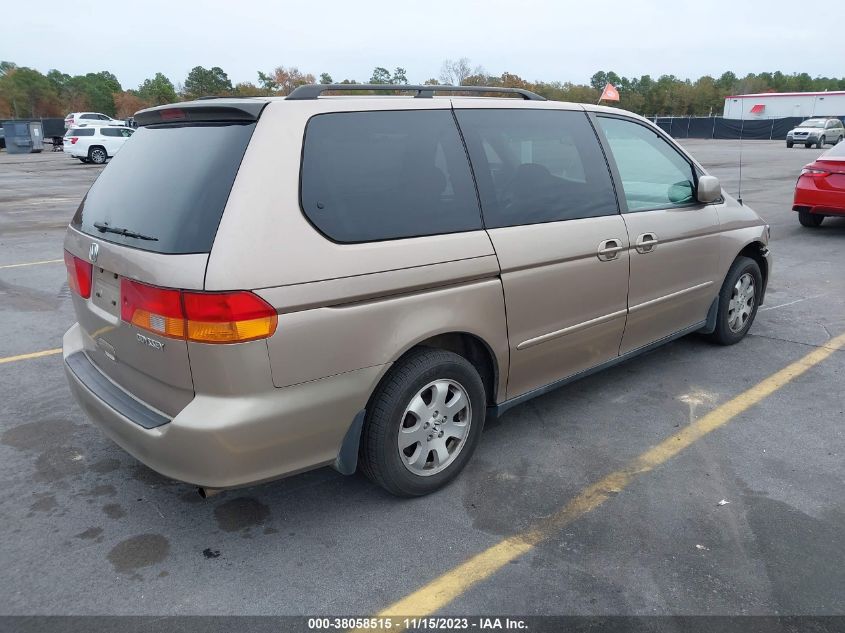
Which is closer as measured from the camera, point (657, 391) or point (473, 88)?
point (473, 88)

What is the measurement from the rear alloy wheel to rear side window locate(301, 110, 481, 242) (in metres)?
30.8

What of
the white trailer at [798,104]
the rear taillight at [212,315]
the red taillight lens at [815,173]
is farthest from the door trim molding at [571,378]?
the white trailer at [798,104]

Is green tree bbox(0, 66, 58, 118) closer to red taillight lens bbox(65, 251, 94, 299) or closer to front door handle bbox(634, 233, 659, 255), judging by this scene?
red taillight lens bbox(65, 251, 94, 299)

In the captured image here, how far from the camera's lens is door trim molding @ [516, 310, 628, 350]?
3.49 metres

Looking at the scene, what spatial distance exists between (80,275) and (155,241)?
747mm

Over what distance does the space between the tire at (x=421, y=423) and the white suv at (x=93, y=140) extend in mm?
30135

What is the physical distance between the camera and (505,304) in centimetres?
329

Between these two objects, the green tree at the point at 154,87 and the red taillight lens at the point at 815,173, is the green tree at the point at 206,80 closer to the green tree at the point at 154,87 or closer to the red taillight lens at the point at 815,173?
the green tree at the point at 154,87

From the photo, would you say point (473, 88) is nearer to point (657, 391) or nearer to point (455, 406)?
point (455, 406)

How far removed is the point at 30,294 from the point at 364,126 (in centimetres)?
548

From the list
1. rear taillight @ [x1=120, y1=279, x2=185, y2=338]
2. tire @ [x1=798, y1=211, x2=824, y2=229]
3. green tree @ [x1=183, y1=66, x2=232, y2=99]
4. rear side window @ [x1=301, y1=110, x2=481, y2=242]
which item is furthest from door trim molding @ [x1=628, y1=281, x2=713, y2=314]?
green tree @ [x1=183, y1=66, x2=232, y2=99]

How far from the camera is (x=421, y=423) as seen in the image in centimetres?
311

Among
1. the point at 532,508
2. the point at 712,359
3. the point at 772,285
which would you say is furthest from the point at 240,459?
the point at 772,285

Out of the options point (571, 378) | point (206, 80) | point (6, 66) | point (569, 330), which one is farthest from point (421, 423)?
point (6, 66)
